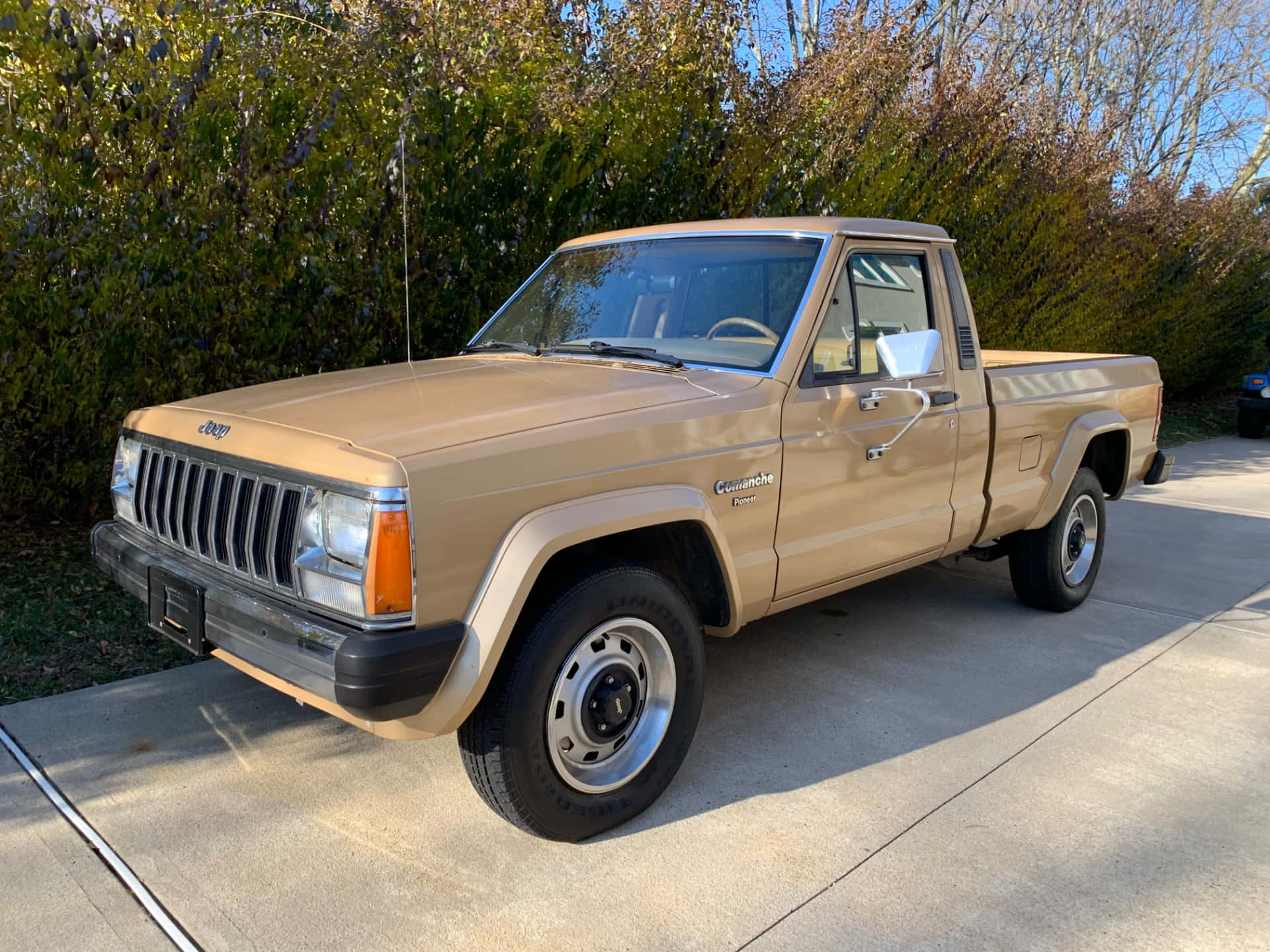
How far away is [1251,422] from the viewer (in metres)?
14.5

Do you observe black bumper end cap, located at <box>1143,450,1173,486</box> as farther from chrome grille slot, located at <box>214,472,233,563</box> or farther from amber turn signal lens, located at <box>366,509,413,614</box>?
chrome grille slot, located at <box>214,472,233,563</box>

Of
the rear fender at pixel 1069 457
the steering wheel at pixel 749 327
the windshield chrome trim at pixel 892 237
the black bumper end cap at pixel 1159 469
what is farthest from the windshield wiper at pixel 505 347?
the black bumper end cap at pixel 1159 469

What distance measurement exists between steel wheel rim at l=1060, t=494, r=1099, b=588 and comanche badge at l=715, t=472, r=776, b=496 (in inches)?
107

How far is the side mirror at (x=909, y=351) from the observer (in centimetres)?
371

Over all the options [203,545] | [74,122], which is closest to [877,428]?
[203,545]

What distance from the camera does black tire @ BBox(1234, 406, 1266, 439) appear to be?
14.4 m

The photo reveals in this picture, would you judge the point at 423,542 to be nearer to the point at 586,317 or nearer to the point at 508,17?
the point at 586,317

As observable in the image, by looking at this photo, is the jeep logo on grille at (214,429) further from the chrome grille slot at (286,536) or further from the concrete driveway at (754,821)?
the concrete driveway at (754,821)

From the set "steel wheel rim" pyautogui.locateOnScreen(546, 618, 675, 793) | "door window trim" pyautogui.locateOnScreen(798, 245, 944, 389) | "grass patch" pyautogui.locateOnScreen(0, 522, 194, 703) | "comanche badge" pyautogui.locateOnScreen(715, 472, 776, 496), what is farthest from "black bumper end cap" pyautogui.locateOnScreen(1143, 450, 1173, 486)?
"grass patch" pyautogui.locateOnScreen(0, 522, 194, 703)

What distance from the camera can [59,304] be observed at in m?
4.77

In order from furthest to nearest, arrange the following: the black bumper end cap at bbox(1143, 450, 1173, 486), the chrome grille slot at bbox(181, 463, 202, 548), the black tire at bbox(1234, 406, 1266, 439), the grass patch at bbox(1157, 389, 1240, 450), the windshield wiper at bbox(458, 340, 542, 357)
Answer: the black tire at bbox(1234, 406, 1266, 439) < the grass patch at bbox(1157, 389, 1240, 450) < the black bumper end cap at bbox(1143, 450, 1173, 486) < the windshield wiper at bbox(458, 340, 542, 357) < the chrome grille slot at bbox(181, 463, 202, 548)

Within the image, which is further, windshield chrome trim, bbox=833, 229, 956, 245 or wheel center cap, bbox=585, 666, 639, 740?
windshield chrome trim, bbox=833, 229, 956, 245

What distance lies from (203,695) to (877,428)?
2952mm

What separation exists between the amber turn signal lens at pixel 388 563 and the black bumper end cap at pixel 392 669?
0.30ft
